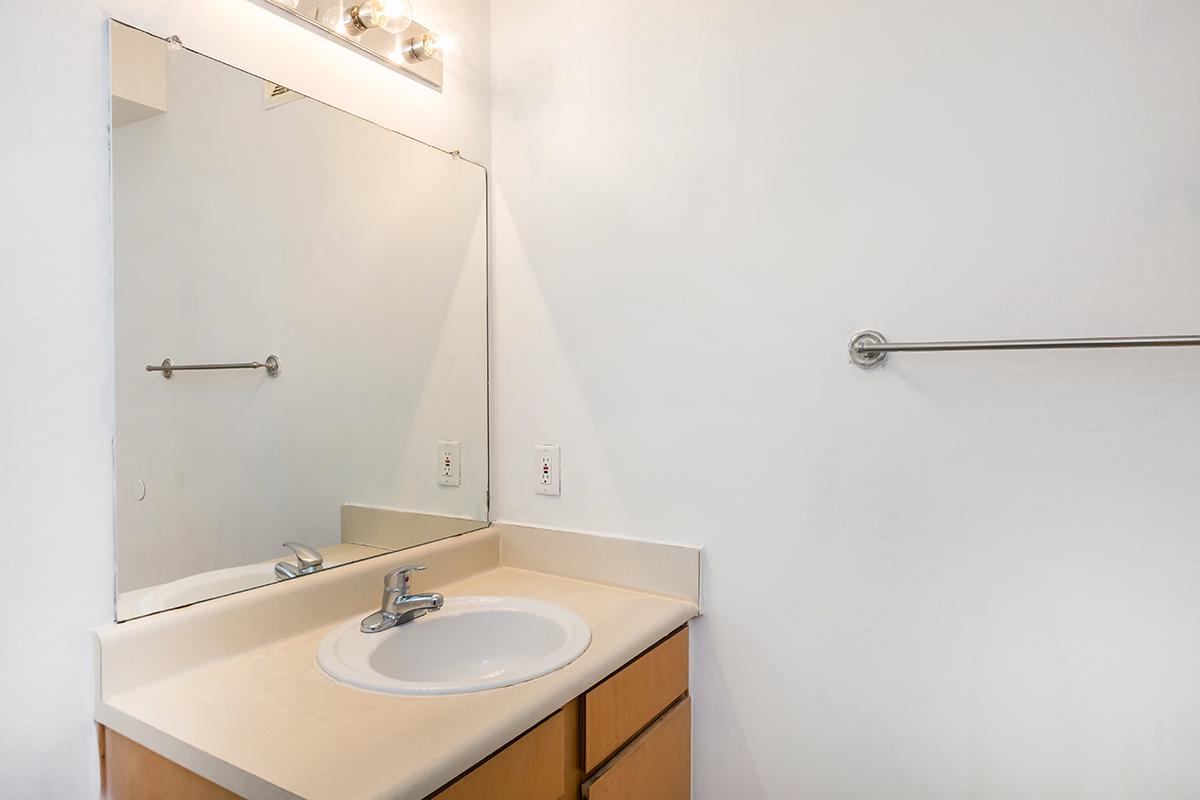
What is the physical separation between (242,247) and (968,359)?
1.27m

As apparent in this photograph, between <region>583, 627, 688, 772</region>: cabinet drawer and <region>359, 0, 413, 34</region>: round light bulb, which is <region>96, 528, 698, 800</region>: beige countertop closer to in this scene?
<region>583, 627, 688, 772</region>: cabinet drawer

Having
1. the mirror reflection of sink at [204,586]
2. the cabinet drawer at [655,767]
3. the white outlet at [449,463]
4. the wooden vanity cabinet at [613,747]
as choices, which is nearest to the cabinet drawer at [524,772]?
the wooden vanity cabinet at [613,747]

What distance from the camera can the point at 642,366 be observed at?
1.50m

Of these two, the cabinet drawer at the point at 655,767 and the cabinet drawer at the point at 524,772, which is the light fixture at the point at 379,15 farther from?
the cabinet drawer at the point at 655,767

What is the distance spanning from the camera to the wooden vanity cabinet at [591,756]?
0.91 meters

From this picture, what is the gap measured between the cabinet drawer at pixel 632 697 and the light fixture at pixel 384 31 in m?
1.29

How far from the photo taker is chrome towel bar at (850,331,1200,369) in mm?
995

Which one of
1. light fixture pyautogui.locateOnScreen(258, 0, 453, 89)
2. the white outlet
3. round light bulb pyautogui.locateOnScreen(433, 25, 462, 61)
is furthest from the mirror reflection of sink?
round light bulb pyautogui.locateOnScreen(433, 25, 462, 61)

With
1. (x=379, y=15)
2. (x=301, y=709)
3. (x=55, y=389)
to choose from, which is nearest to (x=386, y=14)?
Result: (x=379, y=15)

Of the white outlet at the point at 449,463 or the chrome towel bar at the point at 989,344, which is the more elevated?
the chrome towel bar at the point at 989,344

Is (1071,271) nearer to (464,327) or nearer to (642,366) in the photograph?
A: (642,366)

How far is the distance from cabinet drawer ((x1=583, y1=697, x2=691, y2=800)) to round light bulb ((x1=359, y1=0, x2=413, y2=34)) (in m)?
1.42

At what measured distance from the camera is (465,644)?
1370mm

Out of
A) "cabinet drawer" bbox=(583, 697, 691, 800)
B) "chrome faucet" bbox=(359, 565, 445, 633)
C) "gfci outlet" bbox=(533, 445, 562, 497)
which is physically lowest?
"cabinet drawer" bbox=(583, 697, 691, 800)
